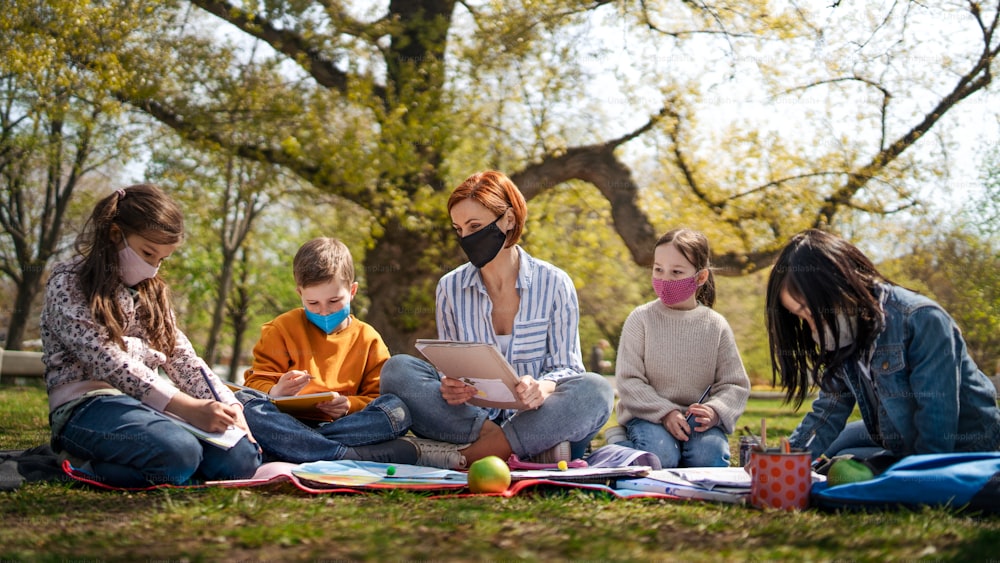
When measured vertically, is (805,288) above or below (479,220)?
below

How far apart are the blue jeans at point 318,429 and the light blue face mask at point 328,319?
483 mm

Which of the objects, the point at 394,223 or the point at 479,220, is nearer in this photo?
the point at 479,220

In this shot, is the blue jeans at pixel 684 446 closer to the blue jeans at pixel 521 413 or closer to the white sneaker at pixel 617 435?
the white sneaker at pixel 617 435

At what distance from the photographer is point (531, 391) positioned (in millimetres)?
3814

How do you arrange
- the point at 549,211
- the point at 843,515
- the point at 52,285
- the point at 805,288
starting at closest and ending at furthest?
the point at 843,515, the point at 805,288, the point at 52,285, the point at 549,211

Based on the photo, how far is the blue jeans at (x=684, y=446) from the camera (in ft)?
13.8

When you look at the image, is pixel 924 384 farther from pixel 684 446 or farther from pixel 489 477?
pixel 489 477

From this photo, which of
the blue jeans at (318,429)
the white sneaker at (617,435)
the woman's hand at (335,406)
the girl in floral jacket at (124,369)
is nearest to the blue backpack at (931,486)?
the white sneaker at (617,435)

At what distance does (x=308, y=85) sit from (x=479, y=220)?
23.4 feet

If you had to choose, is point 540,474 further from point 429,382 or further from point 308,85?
point 308,85

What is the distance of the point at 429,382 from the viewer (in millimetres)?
4121

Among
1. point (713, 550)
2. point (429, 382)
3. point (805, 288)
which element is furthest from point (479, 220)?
point (713, 550)

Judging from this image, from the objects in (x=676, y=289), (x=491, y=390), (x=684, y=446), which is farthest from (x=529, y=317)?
(x=684, y=446)

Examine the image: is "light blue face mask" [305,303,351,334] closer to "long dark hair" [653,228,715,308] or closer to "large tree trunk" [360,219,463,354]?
"long dark hair" [653,228,715,308]
